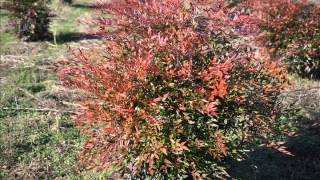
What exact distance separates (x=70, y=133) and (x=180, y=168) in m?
2.58

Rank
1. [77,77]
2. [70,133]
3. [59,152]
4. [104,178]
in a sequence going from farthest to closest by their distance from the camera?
1. [70,133]
2. [59,152]
3. [104,178]
4. [77,77]

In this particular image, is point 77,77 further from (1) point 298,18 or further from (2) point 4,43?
(2) point 4,43

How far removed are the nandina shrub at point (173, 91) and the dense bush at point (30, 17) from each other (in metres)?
6.19

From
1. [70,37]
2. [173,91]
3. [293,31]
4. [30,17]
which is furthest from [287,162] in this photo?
[30,17]

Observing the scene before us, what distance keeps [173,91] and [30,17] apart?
7.23m

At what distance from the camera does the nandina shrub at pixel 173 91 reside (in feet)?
14.6

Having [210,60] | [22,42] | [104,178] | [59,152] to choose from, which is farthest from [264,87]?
[22,42]

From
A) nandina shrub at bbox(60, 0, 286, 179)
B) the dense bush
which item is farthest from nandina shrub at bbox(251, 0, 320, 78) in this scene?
the dense bush

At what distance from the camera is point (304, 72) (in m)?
9.59

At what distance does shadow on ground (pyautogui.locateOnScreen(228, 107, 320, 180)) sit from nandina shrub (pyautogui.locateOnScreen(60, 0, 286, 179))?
1071 mm

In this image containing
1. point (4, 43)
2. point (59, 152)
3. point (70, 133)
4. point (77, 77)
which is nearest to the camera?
point (77, 77)

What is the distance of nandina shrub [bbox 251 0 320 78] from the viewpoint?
9.16 m

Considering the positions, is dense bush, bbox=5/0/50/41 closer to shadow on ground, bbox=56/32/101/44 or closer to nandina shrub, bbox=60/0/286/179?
shadow on ground, bbox=56/32/101/44

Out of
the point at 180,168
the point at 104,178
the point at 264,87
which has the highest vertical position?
the point at 264,87
